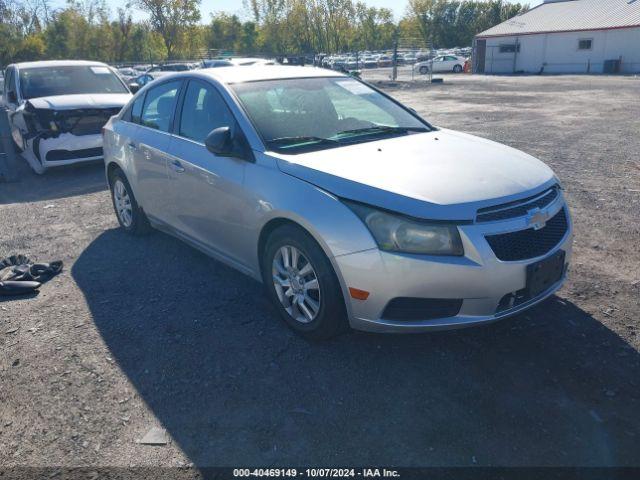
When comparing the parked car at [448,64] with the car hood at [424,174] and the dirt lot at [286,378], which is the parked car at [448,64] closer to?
the dirt lot at [286,378]

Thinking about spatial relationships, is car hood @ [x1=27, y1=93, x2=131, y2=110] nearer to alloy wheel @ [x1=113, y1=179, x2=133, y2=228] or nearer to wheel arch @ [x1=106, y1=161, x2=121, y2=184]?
wheel arch @ [x1=106, y1=161, x2=121, y2=184]

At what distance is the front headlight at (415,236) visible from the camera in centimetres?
297

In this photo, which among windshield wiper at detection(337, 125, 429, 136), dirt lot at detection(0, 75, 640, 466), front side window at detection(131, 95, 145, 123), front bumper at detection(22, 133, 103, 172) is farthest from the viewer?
front bumper at detection(22, 133, 103, 172)

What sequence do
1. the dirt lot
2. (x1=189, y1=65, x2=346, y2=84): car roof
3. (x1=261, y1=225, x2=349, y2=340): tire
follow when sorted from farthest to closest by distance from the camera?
(x1=189, y1=65, x2=346, y2=84): car roof
(x1=261, y1=225, x2=349, y2=340): tire
the dirt lot

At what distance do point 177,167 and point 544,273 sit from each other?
2.91 metres

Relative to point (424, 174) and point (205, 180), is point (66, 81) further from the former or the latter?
point (424, 174)

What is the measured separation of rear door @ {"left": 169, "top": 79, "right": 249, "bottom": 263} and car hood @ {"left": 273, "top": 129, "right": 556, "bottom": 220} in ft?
1.75

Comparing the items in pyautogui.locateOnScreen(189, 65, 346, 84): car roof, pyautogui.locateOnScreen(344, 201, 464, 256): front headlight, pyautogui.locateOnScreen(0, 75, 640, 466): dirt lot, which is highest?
pyautogui.locateOnScreen(189, 65, 346, 84): car roof

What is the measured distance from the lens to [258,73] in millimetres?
4527

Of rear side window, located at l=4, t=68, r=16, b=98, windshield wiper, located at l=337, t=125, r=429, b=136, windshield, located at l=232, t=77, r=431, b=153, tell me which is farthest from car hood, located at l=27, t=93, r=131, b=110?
windshield wiper, located at l=337, t=125, r=429, b=136

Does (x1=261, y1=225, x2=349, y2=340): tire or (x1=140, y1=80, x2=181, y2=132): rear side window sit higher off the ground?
(x1=140, y1=80, x2=181, y2=132): rear side window

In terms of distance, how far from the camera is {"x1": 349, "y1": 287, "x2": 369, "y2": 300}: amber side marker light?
308 cm

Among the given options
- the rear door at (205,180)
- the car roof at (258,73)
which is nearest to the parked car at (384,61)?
the car roof at (258,73)

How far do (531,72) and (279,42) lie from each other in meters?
35.1
